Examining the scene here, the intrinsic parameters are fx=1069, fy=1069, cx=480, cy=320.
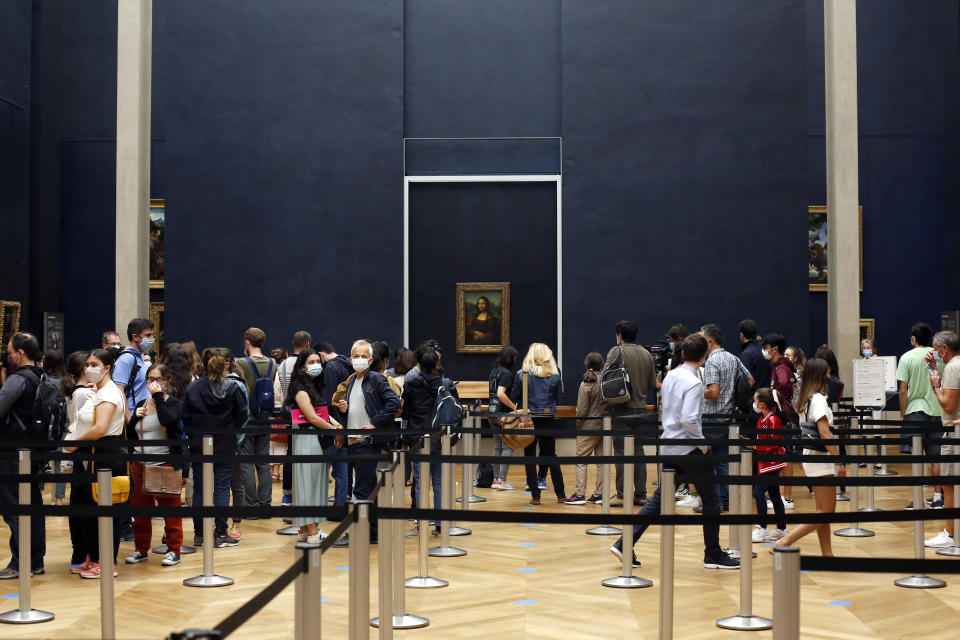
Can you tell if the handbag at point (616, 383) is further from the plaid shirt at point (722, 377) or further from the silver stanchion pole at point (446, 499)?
the silver stanchion pole at point (446, 499)

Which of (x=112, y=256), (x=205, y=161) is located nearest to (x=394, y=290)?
(x=205, y=161)

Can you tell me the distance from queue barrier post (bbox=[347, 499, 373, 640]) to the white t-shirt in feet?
15.2

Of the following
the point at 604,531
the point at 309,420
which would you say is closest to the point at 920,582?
the point at 604,531

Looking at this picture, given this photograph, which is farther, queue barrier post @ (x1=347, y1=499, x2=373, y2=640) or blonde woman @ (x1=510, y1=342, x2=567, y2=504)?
blonde woman @ (x1=510, y1=342, x2=567, y2=504)

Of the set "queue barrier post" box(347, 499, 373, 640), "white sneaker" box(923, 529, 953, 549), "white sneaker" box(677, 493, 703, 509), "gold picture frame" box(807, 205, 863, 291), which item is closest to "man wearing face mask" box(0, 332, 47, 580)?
"queue barrier post" box(347, 499, 373, 640)

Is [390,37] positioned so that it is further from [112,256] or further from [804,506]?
[804,506]

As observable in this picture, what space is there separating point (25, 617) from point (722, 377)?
7.54 meters

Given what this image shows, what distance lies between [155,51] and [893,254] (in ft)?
51.0

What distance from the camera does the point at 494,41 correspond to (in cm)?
1903

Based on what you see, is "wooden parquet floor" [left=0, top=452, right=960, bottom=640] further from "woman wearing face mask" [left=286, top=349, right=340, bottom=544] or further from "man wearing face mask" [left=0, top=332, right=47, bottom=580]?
"woman wearing face mask" [left=286, top=349, right=340, bottom=544]

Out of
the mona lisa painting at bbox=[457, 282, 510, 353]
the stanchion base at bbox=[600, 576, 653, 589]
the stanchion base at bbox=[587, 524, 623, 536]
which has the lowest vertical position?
the stanchion base at bbox=[587, 524, 623, 536]

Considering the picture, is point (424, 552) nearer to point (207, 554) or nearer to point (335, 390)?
point (207, 554)

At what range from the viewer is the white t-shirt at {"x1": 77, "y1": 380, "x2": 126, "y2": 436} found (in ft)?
28.8

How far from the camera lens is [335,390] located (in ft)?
38.8
